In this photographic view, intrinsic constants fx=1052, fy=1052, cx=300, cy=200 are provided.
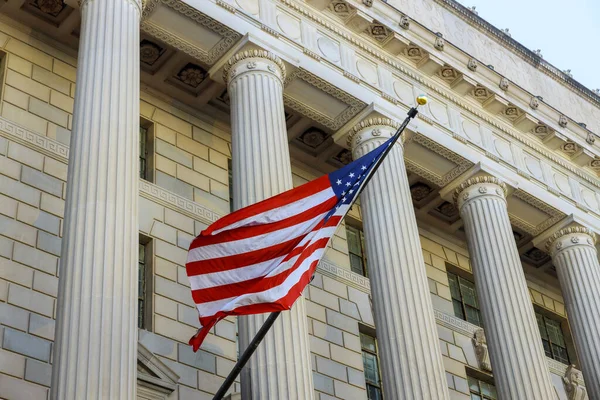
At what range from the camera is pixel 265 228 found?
52.5 feet

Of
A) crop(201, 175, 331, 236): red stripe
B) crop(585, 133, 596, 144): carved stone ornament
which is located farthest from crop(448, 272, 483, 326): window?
crop(201, 175, 331, 236): red stripe

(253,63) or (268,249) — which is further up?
(253,63)

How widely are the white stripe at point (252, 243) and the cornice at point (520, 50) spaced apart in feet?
54.4

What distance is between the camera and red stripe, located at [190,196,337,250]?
15.9m

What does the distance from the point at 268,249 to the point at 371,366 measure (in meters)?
10.9

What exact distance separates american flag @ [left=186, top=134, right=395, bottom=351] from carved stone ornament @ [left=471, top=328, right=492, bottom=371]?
525 inches

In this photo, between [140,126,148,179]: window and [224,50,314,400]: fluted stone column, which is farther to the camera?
[140,126,148,179]: window

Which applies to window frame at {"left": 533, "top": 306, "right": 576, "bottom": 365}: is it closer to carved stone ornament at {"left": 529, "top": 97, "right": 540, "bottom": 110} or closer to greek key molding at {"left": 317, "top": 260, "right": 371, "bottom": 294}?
carved stone ornament at {"left": 529, "top": 97, "right": 540, "bottom": 110}

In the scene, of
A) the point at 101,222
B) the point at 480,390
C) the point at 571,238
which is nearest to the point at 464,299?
the point at 480,390

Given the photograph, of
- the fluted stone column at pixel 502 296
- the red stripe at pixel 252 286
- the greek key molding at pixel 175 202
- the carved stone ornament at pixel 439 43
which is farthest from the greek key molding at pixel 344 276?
the red stripe at pixel 252 286

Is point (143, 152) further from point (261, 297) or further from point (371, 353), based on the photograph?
point (261, 297)

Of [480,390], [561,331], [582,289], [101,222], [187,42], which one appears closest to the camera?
[101,222]

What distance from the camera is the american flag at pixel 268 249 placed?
1514 centimetres

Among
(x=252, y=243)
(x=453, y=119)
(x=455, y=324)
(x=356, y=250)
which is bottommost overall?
(x=252, y=243)
